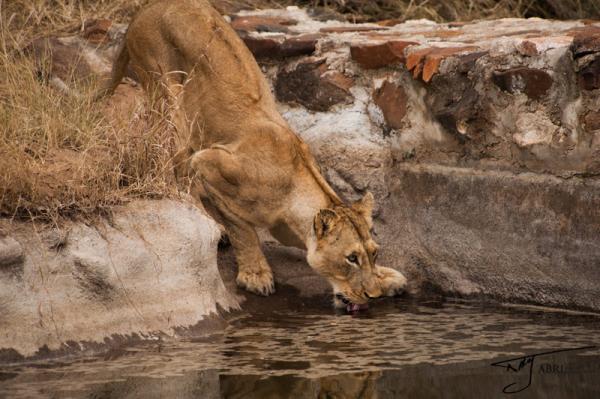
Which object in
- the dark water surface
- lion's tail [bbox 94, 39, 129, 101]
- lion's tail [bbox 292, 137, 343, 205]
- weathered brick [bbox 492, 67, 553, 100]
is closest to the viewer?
the dark water surface

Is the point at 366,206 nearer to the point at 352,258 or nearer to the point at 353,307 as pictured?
the point at 352,258

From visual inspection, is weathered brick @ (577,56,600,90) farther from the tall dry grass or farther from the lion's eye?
the tall dry grass

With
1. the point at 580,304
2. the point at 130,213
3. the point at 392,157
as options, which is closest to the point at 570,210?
the point at 580,304

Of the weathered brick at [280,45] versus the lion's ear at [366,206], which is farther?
the weathered brick at [280,45]

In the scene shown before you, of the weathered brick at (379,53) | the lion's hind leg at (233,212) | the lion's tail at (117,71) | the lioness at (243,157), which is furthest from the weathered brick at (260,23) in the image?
the lion's hind leg at (233,212)

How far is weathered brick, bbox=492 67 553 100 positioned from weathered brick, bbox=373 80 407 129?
74 centimetres

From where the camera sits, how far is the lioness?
20.6 ft

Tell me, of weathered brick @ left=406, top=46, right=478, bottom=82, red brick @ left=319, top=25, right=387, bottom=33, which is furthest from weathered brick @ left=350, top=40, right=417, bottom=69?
red brick @ left=319, top=25, right=387, bottom=33

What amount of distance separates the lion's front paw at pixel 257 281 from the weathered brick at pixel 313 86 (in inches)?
46.6

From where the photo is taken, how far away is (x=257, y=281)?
6.45 metres

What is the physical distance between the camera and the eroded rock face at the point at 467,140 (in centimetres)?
586

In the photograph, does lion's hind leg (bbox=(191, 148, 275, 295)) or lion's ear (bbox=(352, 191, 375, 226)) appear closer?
lion's ear (bbox=(352, 191, 375, 226))

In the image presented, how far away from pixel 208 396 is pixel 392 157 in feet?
8.55
